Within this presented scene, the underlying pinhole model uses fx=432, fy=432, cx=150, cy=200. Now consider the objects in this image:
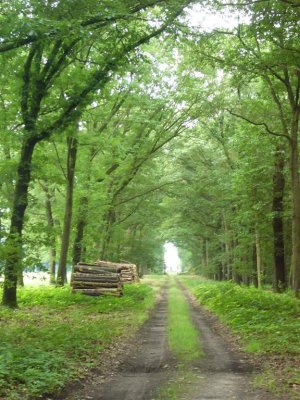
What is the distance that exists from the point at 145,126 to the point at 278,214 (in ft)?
36.6

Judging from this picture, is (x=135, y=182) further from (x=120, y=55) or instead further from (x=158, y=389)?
(x=158, y=389)

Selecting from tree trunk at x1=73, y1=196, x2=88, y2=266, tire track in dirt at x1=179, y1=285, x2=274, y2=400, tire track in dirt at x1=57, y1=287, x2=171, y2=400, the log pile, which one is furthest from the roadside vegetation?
tree trunk at x1=73, y1=196, x2=88, y2=266

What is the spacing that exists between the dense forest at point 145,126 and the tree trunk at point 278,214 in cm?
7

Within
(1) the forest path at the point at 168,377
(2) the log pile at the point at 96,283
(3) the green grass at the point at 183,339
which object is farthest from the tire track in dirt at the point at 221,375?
(2) the log pile at the point at 96,283

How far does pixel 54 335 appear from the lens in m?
10.6

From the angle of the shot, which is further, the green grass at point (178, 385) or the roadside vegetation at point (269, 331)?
the roadside vegetation at point (269, 331)

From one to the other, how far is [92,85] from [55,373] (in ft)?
30.8

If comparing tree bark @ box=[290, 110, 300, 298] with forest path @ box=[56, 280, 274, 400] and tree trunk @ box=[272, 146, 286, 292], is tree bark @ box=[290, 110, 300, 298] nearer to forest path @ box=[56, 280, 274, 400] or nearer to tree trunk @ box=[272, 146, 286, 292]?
tree trunk @ box=[272, 146, 286, 292]

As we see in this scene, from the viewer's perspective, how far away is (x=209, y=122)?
30406 millimetres

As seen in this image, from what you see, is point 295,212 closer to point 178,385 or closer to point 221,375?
point 221,375

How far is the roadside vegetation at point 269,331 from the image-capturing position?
25.1ft

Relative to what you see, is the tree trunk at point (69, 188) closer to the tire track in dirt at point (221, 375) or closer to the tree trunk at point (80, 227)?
the tree trunk at point (80, 227)

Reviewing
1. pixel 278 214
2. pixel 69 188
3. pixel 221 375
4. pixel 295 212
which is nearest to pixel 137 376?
pixel 221 375

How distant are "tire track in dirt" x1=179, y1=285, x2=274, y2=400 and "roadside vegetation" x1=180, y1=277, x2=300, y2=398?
35 cm
